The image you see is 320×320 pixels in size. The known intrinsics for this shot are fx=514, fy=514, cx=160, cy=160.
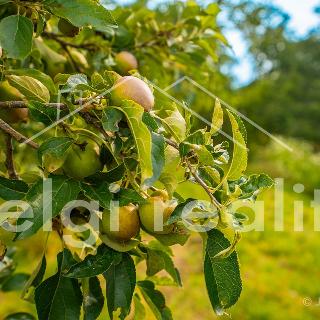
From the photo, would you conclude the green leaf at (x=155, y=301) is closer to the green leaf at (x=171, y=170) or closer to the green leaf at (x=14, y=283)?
the green leaf at (x=171, y=170)

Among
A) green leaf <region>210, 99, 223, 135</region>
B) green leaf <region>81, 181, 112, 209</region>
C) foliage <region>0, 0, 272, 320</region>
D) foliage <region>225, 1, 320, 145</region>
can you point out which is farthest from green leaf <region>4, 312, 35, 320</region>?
foliage <region>225, 1, 320, 145</region>

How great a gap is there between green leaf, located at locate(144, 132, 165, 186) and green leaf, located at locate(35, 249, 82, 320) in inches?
9.9

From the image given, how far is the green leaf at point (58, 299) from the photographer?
0.66 metres

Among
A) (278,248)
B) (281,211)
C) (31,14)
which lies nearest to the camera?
(31,14)

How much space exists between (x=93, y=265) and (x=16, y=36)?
28 cm

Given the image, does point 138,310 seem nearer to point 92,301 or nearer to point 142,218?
point 92,301

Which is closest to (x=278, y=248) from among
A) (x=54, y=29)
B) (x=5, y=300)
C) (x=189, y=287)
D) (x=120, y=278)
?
(x=189, y=287)

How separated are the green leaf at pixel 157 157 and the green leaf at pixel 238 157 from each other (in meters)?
0.10

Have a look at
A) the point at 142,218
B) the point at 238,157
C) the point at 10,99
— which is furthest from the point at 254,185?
the point at 10,99

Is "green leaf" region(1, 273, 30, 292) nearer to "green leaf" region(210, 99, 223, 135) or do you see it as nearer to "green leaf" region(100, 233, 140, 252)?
"green leaf" region(100, 233, 140, 252)

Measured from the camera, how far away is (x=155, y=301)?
0.81m

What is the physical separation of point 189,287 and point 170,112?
234 cm

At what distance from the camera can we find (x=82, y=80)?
1.88ft

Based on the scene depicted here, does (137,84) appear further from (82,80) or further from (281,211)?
(281,211)
